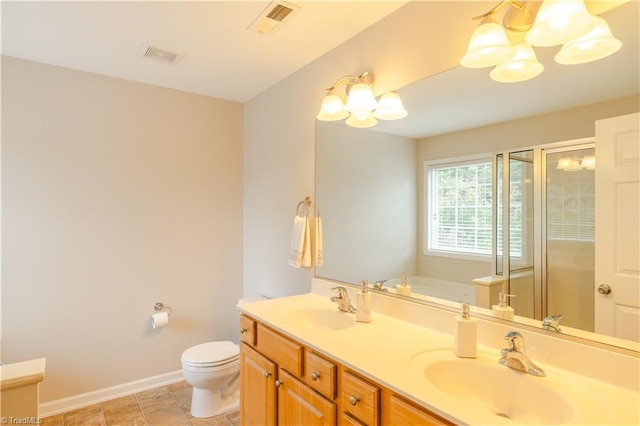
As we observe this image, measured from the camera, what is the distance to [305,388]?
1466mm

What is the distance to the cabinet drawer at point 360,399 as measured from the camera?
113cm

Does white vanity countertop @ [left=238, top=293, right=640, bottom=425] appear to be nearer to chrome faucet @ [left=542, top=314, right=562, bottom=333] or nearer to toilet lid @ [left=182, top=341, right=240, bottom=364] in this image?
chrome faucet @ [left=542, top=314, right=562, bottom=333]

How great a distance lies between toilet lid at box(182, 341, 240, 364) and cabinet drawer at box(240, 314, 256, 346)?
564 mm

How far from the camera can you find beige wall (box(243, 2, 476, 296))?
1656 millimetres

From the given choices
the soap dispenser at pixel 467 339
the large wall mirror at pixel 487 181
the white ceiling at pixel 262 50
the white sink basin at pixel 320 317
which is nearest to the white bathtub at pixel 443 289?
the large wall mirror at pixel 487 181

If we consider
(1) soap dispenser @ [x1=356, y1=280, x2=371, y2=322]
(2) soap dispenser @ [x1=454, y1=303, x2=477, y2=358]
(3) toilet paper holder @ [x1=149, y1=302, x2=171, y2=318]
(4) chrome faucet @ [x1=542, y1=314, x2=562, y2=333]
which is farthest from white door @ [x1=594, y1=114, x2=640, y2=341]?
(3) toilet paper holder @ [x1=149, y1=302, x2=171, y2=318]

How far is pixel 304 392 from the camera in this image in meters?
1.47

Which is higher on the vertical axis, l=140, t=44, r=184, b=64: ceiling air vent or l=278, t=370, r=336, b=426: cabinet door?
l=140, t=44, r=184, b=64: ceiling air vent

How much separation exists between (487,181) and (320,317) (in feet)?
3.71

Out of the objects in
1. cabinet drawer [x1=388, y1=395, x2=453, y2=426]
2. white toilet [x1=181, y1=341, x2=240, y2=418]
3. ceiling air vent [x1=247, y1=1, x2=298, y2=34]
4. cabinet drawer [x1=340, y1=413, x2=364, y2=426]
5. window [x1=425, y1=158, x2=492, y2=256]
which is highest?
ceiling air vent [x1=247, y1=1, x2=298, y2=34]

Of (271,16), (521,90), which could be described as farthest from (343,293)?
(271,16)

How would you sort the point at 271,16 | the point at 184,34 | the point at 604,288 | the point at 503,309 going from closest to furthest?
the point at 604,288 < the point at 503,309 < the point at 271,16 < the point at 184,34

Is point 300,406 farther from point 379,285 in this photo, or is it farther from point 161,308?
point 161,308

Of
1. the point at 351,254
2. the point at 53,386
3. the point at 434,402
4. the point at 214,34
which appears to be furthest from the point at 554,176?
the point at 53,386
